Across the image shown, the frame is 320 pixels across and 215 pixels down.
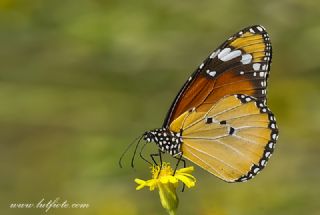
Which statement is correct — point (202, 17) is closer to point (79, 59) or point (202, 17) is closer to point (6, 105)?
point (79, 59)

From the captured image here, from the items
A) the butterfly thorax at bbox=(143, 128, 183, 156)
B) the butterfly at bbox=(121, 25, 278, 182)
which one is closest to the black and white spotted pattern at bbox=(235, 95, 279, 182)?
the butterfly at bbox=(121, 25, 278, 182)

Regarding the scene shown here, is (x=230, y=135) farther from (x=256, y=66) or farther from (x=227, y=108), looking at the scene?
(x=256, y=66)

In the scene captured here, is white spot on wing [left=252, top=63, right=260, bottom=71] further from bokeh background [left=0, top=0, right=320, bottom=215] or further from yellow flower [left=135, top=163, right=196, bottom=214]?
bokeh background [left=0, top=0, right=320, bottom=215]

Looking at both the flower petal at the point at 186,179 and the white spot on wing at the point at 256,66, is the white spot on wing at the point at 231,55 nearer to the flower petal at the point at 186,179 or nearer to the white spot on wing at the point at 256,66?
the white spot on wing at the point at 256,66

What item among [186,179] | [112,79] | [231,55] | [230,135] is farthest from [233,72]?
[112,79]

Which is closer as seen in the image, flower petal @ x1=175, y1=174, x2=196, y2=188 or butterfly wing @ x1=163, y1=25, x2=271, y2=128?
flower petal @ x1=175, y1=174, x2=196, y2=188

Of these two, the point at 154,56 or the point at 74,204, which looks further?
the point at 154,56

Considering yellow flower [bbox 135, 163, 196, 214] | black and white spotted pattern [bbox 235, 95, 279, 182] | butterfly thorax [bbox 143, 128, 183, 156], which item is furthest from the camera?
butterfly thorax [bbox 143, 128, 183, 156]

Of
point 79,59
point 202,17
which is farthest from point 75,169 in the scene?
point 202,17
